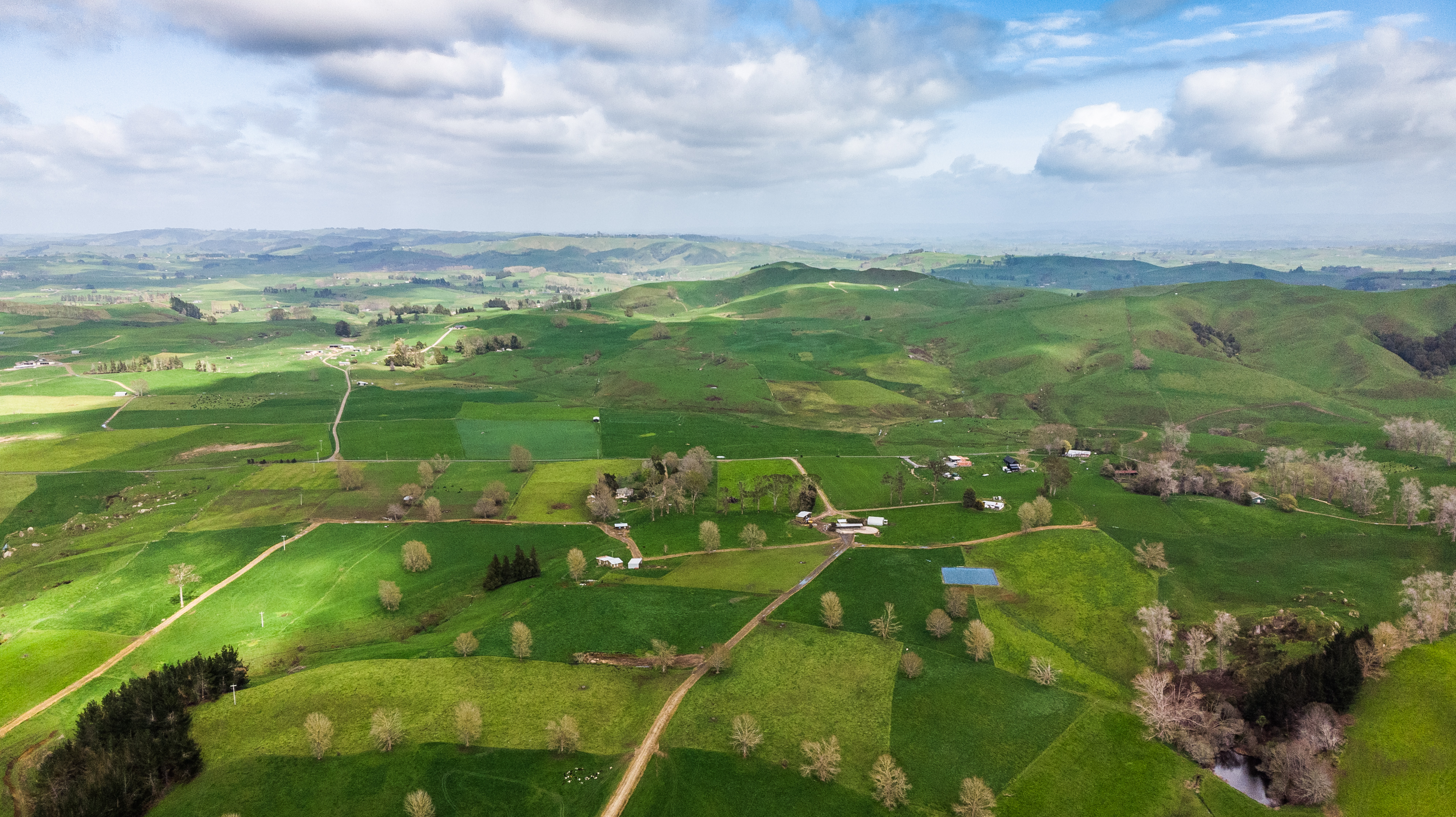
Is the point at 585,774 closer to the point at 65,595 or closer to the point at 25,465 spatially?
the point at 65,595

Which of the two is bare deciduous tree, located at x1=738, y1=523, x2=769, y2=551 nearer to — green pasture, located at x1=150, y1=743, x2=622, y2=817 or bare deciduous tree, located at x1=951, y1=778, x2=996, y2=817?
green pasture, located at x1=150, y1=743, x2=622, y2=817

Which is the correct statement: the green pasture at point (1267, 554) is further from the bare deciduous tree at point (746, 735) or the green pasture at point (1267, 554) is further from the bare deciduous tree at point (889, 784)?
the bare deciduous tree at point (746, 735)

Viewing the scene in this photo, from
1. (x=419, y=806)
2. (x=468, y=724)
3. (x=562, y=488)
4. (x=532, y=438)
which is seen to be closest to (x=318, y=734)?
(x=468, y=724)

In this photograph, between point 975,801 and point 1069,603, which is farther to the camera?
point 1069,603

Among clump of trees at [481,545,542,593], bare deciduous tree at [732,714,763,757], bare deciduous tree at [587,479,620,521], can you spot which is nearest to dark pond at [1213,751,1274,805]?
bare deciduous tree at [732,714,763,757]

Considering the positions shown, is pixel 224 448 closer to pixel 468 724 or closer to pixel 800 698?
pixel 468 724

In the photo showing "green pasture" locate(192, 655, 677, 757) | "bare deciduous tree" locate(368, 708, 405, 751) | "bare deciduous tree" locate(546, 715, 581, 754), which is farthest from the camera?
"green pasture" locate(192, 655, 677, 757)

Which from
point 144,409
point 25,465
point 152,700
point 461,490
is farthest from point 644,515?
point 144,409
